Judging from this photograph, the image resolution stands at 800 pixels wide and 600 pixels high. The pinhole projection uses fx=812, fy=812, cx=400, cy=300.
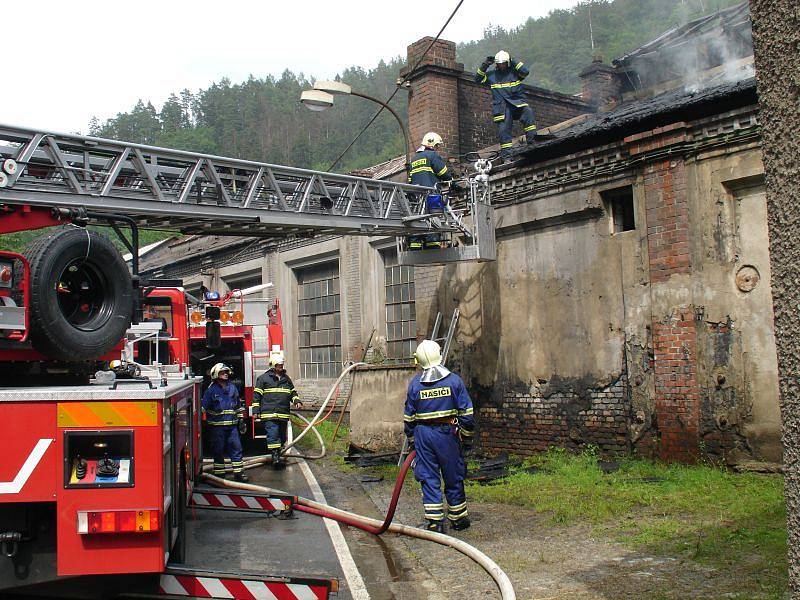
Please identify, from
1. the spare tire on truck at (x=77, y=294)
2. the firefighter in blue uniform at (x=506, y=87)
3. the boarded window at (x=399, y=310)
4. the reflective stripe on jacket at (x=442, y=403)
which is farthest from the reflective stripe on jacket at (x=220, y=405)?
the firefighter in blue uniform at (x=506, y=87)

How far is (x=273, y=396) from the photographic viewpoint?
12117 mm

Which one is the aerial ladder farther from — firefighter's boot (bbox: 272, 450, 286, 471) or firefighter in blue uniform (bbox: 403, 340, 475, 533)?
firefighter's boot (bbox: 272, 450, 286, 471)

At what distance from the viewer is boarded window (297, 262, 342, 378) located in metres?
19.4

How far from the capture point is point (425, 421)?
7.62 metres

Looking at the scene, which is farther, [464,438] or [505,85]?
[505,85]

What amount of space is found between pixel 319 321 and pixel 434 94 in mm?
6502

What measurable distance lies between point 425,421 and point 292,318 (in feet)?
44.8

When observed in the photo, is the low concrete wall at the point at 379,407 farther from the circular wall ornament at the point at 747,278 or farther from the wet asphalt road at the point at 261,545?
the circular wall ornament at the point at 747,278

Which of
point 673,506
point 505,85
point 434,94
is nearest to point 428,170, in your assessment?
point 505,85

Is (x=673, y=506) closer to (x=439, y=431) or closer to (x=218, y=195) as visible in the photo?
(x=439, y=431)

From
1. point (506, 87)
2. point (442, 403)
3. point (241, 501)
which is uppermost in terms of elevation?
point (506, 87)

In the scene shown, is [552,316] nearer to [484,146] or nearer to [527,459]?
[527,459]

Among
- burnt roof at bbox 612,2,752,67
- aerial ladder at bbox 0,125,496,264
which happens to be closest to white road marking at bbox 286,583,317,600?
aerial ladder at bbox 0,125,496,264

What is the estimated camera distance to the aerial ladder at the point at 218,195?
7254 mm
